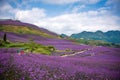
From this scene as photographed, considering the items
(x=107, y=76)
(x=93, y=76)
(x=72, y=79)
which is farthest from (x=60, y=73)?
(x=107, y=76)

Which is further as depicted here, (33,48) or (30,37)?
(30,37)

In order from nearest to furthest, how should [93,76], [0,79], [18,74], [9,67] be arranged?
1. [0,79]
2. [18,74]
3. [9,67]
4. [93,76]

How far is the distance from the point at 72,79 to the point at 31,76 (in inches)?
64.3

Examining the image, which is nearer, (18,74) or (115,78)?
(18,74)

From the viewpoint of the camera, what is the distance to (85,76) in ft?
27.5

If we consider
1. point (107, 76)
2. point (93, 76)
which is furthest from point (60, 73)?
point (107, 76)

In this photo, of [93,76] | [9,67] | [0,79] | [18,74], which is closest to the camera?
[0,79]

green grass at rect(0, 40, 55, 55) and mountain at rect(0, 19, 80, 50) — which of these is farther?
mountain at rect(0, 19, 80, 50)

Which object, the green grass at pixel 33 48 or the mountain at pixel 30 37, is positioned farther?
the mountain at pixel 30 37

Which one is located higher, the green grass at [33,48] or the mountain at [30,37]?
the mountain at [30,37]

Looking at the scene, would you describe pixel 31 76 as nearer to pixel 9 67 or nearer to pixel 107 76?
pixel 9 67

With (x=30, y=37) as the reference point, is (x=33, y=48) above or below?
below

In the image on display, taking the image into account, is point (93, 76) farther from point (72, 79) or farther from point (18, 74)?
point (18, 74)

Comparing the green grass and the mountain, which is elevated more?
the mountain
